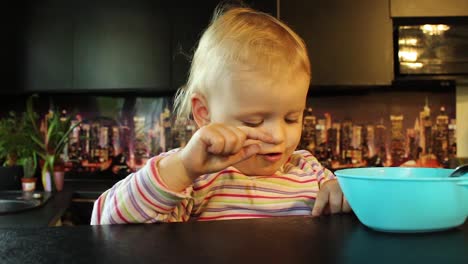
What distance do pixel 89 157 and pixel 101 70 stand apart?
0.56m

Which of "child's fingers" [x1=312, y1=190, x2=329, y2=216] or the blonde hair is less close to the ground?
the blonde hair

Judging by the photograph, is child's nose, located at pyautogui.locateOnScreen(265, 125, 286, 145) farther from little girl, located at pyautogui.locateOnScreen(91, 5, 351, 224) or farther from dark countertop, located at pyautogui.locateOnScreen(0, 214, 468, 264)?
dark countertop, located at pyautogui.locateOnScreen(0, 214, 468, 264)

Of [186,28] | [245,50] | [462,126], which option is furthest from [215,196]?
[462,126]

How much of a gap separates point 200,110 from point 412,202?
0.44 meters

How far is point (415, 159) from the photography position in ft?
8.26

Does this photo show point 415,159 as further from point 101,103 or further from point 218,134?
point 218,134

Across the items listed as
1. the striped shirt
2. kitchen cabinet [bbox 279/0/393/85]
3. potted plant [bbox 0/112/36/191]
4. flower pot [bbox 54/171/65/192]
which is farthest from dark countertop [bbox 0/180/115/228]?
kitchen cabinet [bbox 279/0/393/85]

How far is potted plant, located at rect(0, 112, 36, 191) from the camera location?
2.21 metres

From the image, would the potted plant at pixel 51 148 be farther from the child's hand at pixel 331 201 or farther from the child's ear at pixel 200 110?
the child's hand at pixel 331 201

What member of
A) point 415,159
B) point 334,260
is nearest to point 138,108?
point 415,159

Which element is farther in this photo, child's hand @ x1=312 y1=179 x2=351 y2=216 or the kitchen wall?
the kitchen wall

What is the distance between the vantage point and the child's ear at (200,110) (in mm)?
792

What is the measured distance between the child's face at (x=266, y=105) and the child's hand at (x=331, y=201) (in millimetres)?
107

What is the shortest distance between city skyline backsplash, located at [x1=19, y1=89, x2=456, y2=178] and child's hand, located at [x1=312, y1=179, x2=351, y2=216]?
187 centimetres
